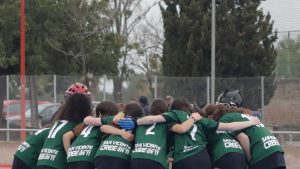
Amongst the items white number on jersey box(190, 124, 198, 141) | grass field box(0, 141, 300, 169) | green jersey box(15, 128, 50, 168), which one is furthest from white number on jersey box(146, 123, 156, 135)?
grass field box(0, 141, 300, 169)

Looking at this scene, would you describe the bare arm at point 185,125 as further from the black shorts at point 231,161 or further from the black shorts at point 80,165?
the black shorts at point 80,165

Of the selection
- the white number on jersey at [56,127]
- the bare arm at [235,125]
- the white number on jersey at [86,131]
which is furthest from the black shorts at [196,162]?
the white number on jersey at [56,127]

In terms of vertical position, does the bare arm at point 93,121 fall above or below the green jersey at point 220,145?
above

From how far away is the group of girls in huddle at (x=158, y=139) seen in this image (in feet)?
27.7

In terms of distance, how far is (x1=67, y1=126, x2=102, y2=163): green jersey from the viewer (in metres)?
8.65

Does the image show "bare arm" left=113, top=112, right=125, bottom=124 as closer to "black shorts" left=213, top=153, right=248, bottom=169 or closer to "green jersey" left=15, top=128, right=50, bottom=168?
"green jersey" left=15, top=128, right=50, bottom=168

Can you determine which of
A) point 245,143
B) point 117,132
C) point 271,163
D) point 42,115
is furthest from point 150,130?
point 42,115

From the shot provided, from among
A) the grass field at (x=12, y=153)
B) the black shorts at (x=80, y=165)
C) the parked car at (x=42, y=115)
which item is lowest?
the grass field at (x=12, y=153)

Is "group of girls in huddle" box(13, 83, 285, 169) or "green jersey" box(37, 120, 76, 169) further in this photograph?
"green jersey" box(37, 120, 76, 169)

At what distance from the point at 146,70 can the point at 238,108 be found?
1699 inches

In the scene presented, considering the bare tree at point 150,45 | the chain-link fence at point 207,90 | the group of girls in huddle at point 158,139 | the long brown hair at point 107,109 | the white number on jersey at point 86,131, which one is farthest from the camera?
the bare tree at point 150,45

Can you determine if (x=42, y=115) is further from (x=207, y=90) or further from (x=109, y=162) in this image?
(x=109, y=162)

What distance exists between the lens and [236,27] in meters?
26.5

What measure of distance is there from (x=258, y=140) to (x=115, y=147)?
68.4 inches
